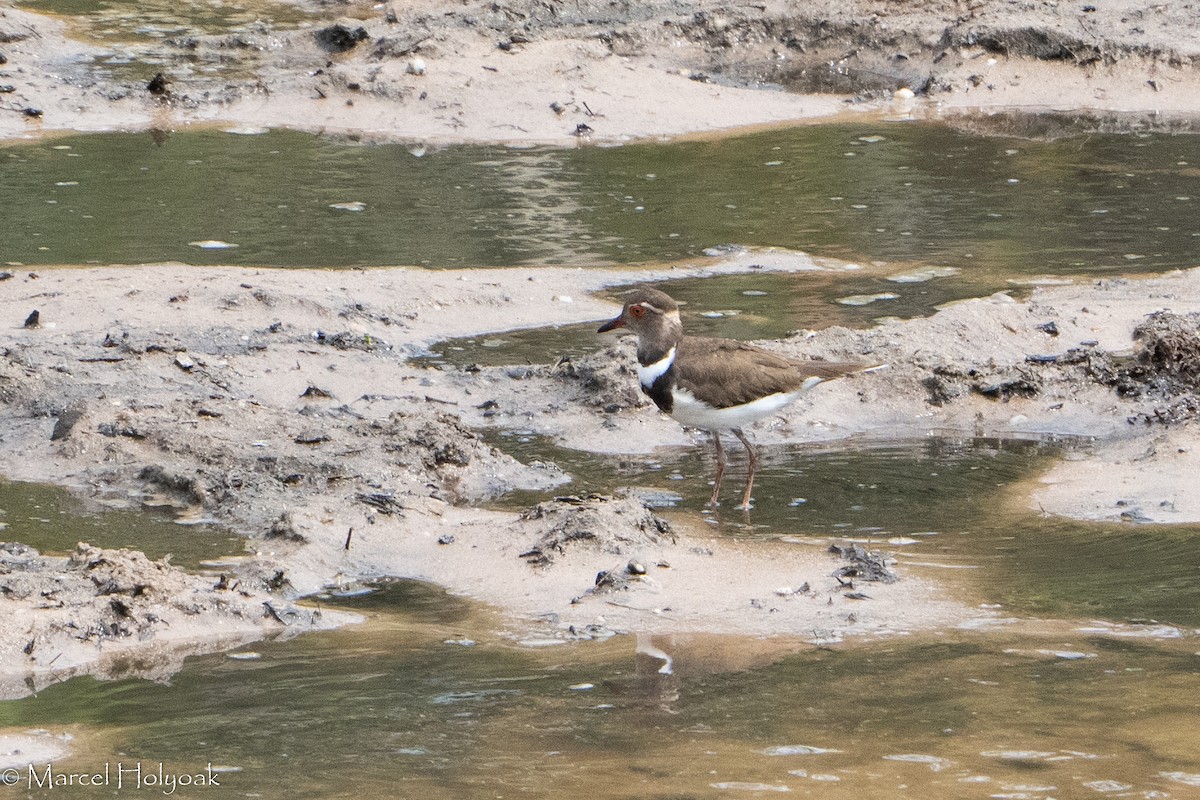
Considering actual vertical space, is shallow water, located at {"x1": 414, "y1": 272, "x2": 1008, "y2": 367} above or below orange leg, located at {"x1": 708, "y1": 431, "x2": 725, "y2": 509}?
above

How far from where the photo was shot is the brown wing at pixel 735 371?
272 inches

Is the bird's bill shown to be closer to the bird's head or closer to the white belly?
the bird's head

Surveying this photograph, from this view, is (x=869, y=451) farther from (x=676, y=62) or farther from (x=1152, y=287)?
(x=676, y=62)

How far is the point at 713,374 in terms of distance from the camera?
22.7 feet

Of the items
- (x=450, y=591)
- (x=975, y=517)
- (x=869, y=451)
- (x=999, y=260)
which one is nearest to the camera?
(x=450, y=591)

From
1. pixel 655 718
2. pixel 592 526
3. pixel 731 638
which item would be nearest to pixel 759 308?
pixel 592 526

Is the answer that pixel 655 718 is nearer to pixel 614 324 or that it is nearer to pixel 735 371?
pixel 735 371

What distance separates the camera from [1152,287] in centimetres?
996

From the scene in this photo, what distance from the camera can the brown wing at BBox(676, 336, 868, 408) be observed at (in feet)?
22.7

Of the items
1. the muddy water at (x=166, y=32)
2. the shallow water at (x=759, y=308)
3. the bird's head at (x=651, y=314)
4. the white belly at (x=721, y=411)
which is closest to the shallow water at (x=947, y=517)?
the white belly at (x=721, y=411)

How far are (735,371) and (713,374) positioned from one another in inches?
4.6

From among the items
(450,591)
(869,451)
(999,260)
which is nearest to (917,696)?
(450,591)

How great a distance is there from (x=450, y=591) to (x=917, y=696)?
6.67ft

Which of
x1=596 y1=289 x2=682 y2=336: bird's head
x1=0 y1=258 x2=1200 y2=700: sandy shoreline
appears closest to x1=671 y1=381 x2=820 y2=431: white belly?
x1=596 y1=289 x2=682 y2=336: bird's head
